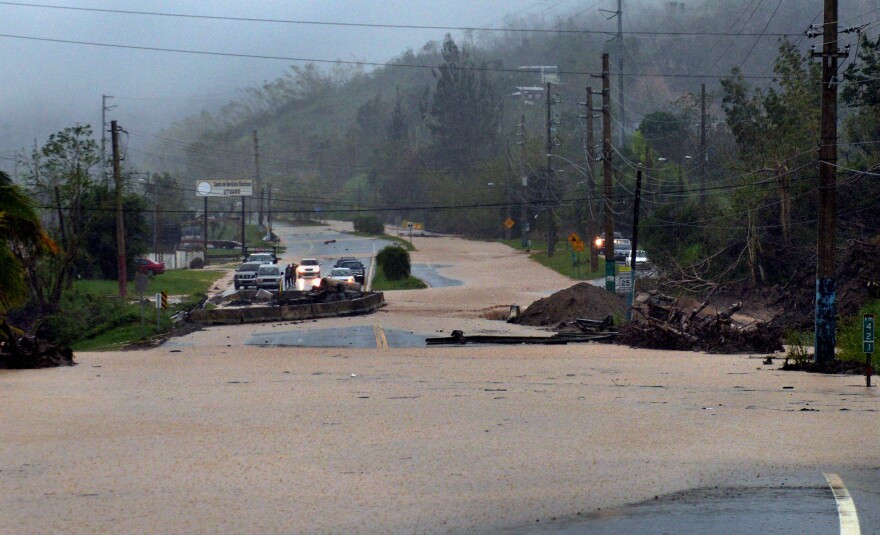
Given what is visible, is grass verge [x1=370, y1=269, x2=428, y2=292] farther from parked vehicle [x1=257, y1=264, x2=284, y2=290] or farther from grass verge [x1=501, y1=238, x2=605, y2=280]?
grass verge [x1=501, y1=238, x2=605, y2=280]

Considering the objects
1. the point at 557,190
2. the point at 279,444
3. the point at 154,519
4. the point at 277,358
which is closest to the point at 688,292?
the point at 277,358

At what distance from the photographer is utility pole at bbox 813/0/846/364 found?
23531mm

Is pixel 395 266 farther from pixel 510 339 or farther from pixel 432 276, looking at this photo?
pixel 510 339

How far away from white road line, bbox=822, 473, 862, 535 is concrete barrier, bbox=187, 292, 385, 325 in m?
35.8

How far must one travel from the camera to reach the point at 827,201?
23.6 meters

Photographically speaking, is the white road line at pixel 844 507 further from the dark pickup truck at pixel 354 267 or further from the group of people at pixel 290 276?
the group of people at pixel 290 276

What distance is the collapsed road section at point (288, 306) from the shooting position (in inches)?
1766

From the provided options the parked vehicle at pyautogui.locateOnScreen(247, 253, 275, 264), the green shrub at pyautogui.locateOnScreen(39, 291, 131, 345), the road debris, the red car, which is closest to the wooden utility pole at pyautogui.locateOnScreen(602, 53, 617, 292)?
the road debris

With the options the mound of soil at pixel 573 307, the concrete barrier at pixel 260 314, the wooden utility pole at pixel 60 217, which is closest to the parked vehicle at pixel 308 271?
the wooden utility pole at pixel 60 217

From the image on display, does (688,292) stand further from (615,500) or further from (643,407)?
(615,500)

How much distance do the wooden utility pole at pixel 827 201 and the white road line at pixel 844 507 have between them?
42.3ft

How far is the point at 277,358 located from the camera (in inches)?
1195

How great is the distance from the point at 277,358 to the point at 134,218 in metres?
44.2

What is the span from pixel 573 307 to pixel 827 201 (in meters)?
20.7
